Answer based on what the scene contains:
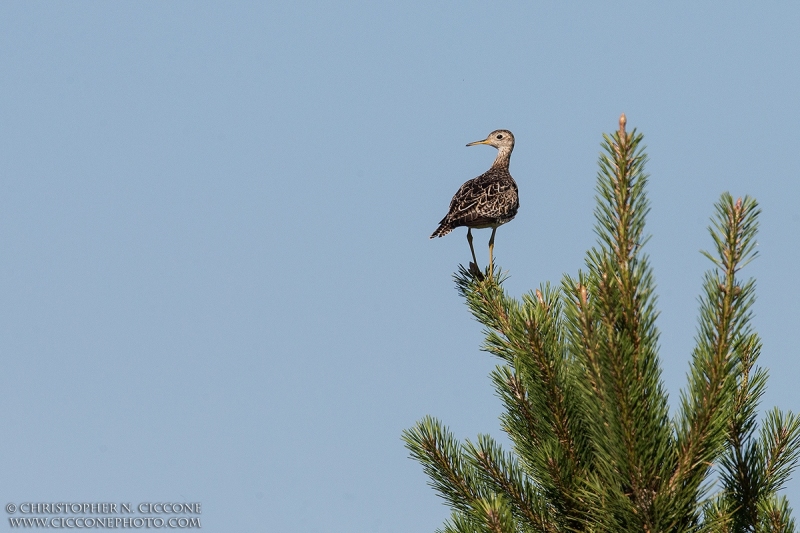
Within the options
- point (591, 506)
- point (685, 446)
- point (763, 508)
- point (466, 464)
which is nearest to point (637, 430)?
point (685, 446)

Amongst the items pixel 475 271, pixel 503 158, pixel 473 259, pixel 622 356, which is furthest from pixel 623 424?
pixel 503 158

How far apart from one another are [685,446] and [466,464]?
148 centimetres

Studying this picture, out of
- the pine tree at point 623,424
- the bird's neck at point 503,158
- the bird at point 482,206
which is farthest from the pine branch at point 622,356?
the bird's neck at point 503,158

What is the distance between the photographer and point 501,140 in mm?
17703

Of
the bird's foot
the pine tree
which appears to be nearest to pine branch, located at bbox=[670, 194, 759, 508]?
the pine tree

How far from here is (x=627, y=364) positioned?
437 centimetres

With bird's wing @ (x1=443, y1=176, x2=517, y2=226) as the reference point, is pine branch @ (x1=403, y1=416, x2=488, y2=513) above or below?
below

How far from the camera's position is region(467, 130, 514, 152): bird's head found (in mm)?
17688

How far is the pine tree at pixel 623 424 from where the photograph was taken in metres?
4.30

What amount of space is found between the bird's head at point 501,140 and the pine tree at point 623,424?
12361mm

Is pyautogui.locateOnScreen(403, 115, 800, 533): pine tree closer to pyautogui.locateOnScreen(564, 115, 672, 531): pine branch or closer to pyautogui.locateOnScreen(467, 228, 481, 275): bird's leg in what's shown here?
pyautogui.locateOnScreen(564, 115, 672, 531): pine branch

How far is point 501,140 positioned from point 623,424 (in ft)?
44.8

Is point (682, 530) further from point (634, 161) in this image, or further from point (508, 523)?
point (634, 161)

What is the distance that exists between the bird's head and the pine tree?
40.6ft
